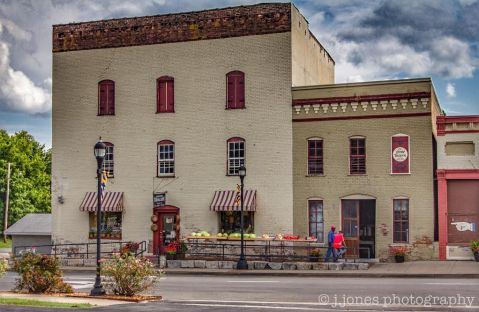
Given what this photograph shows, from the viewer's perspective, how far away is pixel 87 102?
42.5 metres

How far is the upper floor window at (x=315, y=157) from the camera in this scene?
38.1 meters

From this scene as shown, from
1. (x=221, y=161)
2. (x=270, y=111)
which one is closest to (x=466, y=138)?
(x=270, y=111)

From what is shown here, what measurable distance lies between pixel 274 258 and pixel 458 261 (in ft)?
27.0

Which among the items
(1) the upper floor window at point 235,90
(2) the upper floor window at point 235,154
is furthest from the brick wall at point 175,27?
(2) the upper floor window at point 235,154

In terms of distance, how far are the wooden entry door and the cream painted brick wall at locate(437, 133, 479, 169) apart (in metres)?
4.32

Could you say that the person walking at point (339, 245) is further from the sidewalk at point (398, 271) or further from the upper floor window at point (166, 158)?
the upper floor window at point (166, 158)

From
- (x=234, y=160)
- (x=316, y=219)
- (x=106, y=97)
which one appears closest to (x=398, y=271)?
(x=316, y=219)

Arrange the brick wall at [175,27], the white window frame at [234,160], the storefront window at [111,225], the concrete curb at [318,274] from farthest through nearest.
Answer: the storefront window at [111,225] → the white window frame at [234,160] → the brick wall at [175,27] → the concrete curb at [318,274]

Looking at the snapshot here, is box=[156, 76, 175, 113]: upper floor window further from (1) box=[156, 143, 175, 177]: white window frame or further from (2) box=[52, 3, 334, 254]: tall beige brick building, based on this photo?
(1) box=[156, 143, 175, 177]: white window frame

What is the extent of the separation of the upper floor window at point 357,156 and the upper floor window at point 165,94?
9.47 metres

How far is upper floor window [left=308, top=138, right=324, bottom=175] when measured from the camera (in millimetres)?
38094

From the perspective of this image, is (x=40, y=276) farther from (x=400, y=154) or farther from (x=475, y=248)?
(x=475, y=248)

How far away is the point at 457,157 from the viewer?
35.9m

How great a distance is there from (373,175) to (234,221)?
7.19 metres
